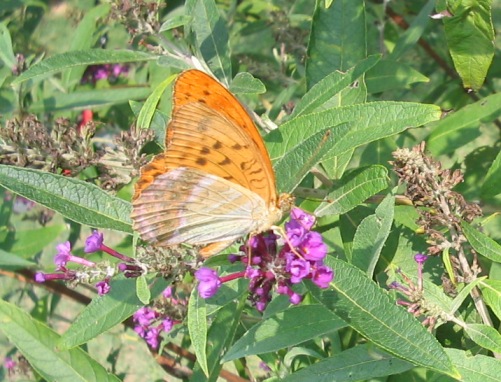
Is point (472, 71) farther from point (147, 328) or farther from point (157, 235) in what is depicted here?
point (147, 328)

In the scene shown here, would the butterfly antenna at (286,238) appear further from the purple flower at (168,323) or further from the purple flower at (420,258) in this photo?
the purple flower at (168,323)

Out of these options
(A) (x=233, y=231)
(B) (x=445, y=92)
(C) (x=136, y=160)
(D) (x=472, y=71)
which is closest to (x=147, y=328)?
(C) (x=136, y=160)

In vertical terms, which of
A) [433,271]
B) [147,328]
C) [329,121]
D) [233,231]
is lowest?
[147,328]

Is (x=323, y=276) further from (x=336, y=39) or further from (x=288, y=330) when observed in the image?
(x=336, y=39)

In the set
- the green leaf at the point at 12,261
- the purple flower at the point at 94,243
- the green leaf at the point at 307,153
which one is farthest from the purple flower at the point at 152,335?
the green leaf at the point at 307,153

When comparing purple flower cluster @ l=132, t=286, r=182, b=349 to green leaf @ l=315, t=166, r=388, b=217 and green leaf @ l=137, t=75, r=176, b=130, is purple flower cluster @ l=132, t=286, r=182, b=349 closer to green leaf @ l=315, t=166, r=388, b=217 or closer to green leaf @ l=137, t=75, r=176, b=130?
green leaf @ l=137, t=75, r=176, b=130

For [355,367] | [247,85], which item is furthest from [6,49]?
[355,367]
